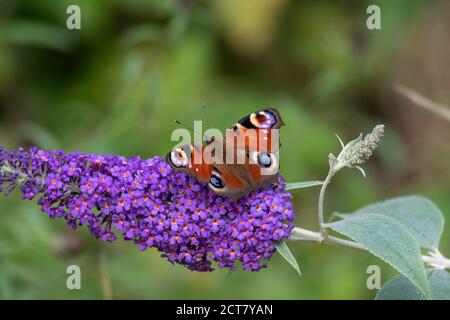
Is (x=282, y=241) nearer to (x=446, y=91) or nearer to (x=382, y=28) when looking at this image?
(x=382, y=28)

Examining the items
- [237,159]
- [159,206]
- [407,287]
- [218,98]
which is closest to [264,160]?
[237,159]

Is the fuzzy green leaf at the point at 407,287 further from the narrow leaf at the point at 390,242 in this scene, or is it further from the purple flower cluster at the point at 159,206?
the purple flower cluster at the point at 159,206

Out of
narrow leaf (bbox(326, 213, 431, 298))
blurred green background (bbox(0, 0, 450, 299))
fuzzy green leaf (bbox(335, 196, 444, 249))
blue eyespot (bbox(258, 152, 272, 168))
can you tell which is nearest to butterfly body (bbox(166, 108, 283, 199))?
blue eyespot (bbox(258, 152, 272, 168))

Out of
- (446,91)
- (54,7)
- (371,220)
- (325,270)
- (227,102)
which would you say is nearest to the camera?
(371,220)

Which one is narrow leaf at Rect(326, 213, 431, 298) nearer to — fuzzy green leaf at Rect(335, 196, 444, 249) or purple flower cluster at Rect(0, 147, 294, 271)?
purple flower cluster at Rect(0, 147, 294, 271)

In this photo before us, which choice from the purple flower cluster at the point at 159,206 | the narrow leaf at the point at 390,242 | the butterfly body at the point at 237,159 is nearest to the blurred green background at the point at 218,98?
the purple flower cluster at the point at 159,206
